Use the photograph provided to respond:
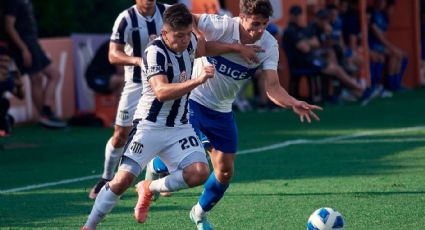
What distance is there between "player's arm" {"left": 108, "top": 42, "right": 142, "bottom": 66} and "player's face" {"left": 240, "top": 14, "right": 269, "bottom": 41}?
1.36 m

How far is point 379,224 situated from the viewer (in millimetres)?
8820

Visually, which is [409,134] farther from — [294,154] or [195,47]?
[195,47]

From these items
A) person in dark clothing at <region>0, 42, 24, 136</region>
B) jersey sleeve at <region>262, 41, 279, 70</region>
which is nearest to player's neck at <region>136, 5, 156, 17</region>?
jersey sleeve at <region>262, 41, 279, 70</region>

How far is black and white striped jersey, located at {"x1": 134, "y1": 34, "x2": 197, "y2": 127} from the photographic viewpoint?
846cm

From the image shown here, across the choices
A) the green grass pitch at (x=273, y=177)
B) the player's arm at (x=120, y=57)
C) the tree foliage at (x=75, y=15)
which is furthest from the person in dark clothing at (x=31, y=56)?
the player's arm at (x=120, y=57)

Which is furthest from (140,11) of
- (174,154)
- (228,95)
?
(174,154)

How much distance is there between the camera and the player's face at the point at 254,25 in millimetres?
8961

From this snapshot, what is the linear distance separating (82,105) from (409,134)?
664 cm

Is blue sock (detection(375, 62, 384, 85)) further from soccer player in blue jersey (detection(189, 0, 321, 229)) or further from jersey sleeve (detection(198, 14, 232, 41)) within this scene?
jersey sleeve (detection(198, 14, 232, 41))

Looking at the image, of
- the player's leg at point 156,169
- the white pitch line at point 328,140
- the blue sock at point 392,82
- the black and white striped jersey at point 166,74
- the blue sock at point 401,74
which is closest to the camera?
the black and white striped jersey at point 166,74

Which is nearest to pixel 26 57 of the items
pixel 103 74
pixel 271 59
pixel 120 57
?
pixel 103 74

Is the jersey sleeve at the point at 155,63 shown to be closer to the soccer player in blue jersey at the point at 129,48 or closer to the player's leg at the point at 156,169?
the player's leg at the point at 156,169

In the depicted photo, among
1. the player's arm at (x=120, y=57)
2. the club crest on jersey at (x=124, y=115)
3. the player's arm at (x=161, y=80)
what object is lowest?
the club crest on jersey at (x=124, y=115)

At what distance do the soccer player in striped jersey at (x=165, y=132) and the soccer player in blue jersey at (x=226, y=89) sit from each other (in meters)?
0.55
